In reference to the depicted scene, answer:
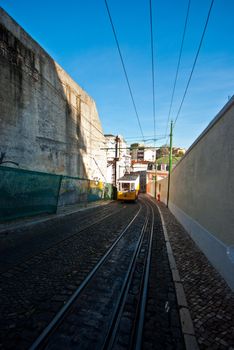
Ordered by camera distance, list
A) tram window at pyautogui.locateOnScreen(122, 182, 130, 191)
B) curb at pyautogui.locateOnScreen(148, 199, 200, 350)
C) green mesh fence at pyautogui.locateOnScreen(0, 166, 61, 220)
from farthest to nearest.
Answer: tram window at pyautogui.locateOnScreen(122, 182, 130, 191), green mesh fence at pyautogui.locateOnScreen(0, 166, 61, 220), curb at pyautogui.locateOnScreen(148, 199, 200, 350)

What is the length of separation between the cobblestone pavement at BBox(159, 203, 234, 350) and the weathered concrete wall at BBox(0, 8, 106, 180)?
10833 millimetres

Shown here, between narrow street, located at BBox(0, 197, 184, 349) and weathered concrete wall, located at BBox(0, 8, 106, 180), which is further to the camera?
weathered concrete wall, located at BBox(0, 8, 106, 180)

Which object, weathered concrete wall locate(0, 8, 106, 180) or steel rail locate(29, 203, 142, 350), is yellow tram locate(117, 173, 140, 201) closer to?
weathered concrete wall locate(0, 8, 106, 180)

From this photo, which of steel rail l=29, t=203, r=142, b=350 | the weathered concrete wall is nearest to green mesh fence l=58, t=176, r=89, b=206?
the weathered concrete wall

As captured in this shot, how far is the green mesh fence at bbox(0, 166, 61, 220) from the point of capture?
27.4ft

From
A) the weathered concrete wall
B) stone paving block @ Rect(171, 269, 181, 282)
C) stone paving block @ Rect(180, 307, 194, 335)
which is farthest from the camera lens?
the weathered concrete wall

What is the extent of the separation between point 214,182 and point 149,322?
12.0 feet

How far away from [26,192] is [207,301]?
841cm

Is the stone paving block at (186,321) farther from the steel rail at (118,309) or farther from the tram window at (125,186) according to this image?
the tram window at (125,186)

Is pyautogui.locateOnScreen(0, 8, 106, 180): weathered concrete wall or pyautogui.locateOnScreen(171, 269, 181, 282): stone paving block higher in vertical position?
pyautogui.locateOnScreen(0, 8, 106, 180): weathered concrete wall

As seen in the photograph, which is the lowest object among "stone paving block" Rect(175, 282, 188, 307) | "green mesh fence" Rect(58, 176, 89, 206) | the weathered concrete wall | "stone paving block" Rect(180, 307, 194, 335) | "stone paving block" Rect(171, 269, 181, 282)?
"stone paving block" Rect(171, 269, 181, 282)

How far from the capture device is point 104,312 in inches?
128

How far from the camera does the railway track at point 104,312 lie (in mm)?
2621

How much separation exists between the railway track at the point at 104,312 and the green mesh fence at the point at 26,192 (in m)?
5.10
